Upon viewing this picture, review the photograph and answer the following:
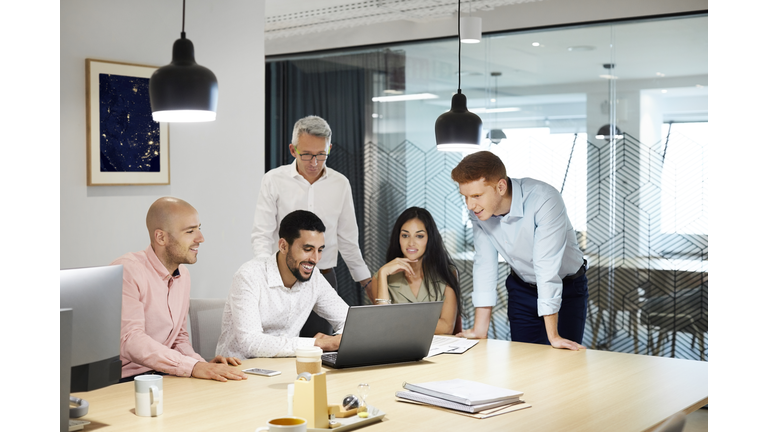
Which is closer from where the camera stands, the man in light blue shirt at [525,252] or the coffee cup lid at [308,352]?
the coffee cup lid at [308,352]

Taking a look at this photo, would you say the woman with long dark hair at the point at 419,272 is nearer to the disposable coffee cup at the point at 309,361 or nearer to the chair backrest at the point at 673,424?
the disposable coffee cup at the point at 309,361

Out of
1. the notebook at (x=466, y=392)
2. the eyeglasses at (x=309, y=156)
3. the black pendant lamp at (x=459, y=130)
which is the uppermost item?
the black pendant lamp at (x=459, y=130)

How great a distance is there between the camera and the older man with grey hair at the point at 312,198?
3.56m

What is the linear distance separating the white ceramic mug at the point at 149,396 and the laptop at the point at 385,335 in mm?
647

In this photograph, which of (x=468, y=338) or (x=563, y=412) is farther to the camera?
(x=468, y=338)

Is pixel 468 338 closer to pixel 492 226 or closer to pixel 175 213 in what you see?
pixel 492 226

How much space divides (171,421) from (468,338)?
154cm

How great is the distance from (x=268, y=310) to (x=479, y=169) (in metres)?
1.00

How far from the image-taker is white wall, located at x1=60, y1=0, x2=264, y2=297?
331 centimetres

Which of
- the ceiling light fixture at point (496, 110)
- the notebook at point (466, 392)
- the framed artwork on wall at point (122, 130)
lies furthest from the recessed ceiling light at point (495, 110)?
the notebook at point (466, 392)

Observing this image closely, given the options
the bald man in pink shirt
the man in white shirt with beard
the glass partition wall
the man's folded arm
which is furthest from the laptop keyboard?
the glass partition wall

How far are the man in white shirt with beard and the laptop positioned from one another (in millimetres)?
229

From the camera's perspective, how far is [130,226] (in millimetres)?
3562
